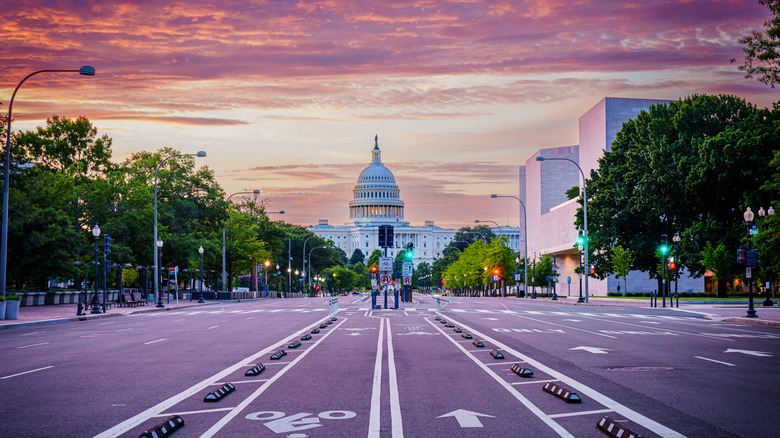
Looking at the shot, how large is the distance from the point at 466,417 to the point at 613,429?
200 cm

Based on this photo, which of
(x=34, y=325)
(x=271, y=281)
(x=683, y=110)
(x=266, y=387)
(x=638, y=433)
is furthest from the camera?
(x=271, y=281)

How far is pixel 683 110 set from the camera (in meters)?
67.2

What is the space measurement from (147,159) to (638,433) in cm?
8104

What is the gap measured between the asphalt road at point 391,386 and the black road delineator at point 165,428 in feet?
0.55

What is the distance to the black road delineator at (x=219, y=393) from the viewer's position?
1105 centimetres

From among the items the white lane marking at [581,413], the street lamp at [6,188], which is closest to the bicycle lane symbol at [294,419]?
the white lane marking at [581,413]

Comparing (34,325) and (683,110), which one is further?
(683,110)

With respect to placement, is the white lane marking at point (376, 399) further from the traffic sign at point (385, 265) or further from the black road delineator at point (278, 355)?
the traffic sign at point (385, 265)

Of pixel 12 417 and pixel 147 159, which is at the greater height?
pixel 147 159

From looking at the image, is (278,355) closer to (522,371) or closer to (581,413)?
(522,371)

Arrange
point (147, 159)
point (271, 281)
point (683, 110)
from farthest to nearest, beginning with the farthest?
point (271, 281), point (147, 159), point (683, 110)

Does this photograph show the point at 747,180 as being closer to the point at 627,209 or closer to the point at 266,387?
the point at 627,209

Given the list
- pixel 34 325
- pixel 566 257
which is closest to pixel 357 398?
pixel 34 325

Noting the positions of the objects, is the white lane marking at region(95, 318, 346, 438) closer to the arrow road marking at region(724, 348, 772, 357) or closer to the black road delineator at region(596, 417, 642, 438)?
the black road delineator at region(596, 417, 642, 438)
